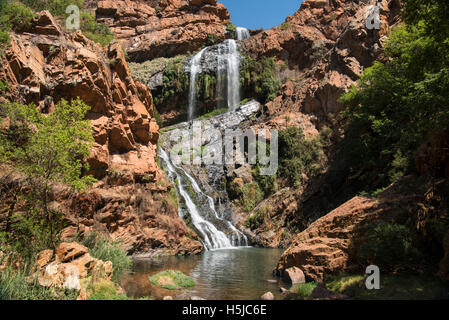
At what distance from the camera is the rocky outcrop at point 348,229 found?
956 centimetres

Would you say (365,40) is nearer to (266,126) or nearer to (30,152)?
(266,126)

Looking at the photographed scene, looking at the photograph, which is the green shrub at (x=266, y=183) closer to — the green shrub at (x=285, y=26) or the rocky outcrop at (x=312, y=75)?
the rocky outcrop at (x=312, y=75)

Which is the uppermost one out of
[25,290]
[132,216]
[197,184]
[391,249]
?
[197,184]

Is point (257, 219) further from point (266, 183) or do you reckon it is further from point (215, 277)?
point (215, 277)

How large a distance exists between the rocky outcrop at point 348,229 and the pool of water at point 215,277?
50.4 inches

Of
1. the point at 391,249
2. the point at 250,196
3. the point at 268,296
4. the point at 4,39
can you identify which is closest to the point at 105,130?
the point at 4,39

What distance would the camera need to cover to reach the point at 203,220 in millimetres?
23859

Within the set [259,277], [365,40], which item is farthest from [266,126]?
[259,277]

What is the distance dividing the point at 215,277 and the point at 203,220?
471 inches

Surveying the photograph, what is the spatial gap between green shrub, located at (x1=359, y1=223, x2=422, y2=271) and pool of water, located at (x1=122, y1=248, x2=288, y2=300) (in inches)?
119

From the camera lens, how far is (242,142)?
3356 centimetres

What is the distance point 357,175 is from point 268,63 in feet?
88.2

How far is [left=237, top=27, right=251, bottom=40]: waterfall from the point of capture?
52.0m

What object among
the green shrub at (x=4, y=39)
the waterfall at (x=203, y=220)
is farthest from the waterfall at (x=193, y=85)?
the green shrub at (x=4, y=39)
